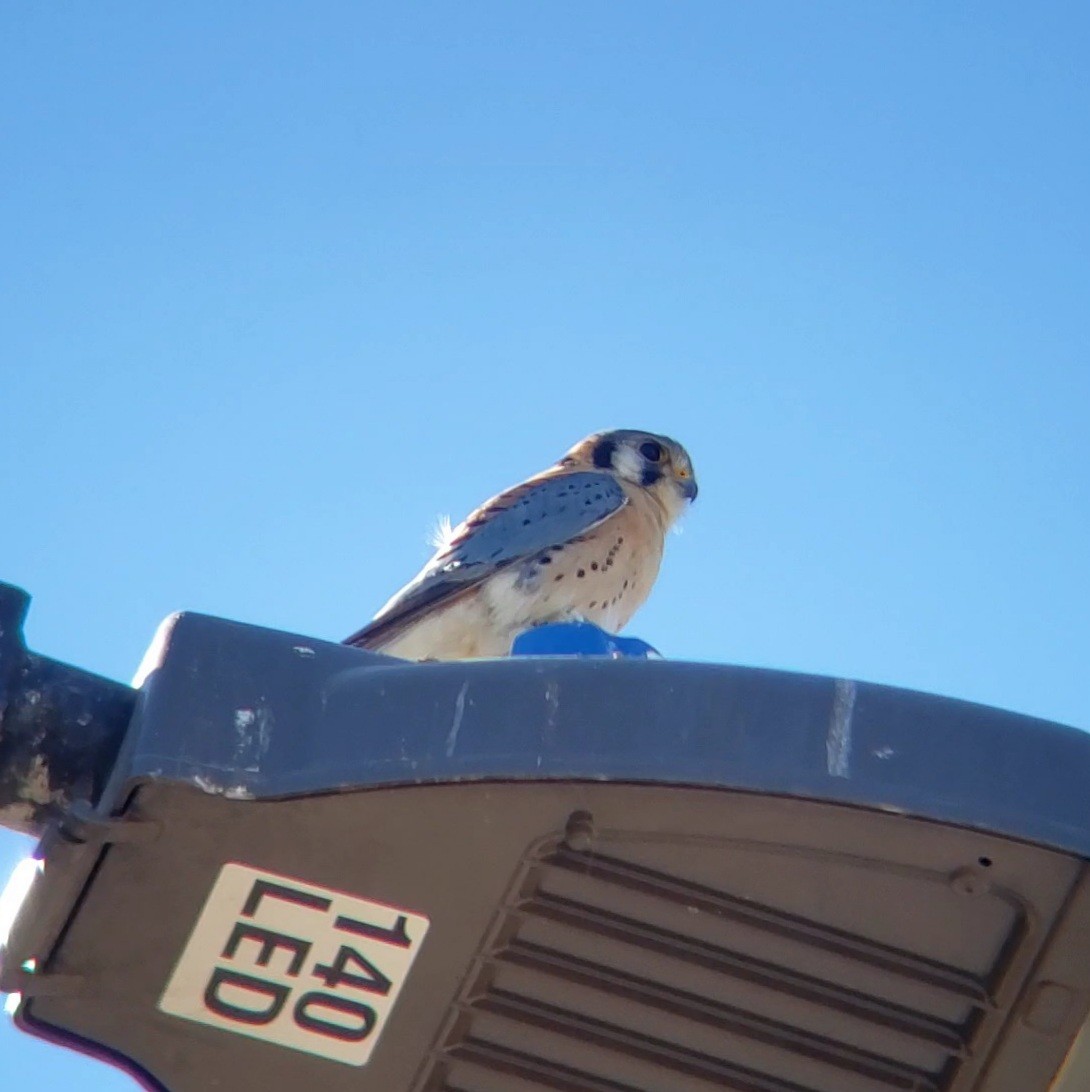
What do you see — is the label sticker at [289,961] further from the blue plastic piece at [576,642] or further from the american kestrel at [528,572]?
the american kestrel at [528,572]

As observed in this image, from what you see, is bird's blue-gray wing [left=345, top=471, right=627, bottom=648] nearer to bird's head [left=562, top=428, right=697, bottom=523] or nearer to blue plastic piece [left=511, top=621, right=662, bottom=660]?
bird's head [left=562, top=428, right=697, bottom=523]

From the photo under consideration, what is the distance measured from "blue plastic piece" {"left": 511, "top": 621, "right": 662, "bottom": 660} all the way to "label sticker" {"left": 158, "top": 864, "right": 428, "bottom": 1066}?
1.84 feet

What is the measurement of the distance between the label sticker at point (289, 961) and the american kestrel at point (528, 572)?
3.50 metres

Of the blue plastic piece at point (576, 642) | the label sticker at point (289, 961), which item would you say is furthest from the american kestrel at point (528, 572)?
the label sticker at point (289, 961)

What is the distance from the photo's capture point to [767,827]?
1.40m

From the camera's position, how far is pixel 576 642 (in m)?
1.95

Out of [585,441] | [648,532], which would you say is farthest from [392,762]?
[585,441]

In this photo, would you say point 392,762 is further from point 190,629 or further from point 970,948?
point 970,948

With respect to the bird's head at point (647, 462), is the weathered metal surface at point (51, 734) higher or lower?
lower

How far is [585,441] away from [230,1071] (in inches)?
217

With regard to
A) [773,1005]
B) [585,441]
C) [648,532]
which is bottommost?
[773,1005]

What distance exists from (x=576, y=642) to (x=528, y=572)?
3360 mm

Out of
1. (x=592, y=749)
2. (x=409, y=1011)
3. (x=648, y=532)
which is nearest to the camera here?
(x=592, y=749)

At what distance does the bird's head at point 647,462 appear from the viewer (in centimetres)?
636
